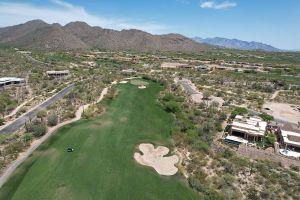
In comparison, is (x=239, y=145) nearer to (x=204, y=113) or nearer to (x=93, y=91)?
(x=204, y=113)

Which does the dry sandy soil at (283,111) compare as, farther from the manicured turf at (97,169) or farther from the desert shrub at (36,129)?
the desert shrub at (36,129)

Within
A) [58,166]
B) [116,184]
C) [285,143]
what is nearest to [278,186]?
[285,143]

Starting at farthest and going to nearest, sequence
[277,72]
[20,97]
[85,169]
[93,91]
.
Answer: [277,72] → [93,91] → [20,97] → [85,169]

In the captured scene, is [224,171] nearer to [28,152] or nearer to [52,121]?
[28,152]

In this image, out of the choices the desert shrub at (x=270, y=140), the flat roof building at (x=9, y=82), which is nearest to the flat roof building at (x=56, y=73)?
the flat roof building at (x=9, y=82)

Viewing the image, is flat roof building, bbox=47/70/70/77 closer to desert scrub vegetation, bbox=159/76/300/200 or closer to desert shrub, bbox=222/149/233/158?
desert scrub vegetation, bbox=159/76/300/200

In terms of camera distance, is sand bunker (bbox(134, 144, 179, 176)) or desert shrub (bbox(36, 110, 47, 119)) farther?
desert shrub (bbox(36, 110, 47, 119))

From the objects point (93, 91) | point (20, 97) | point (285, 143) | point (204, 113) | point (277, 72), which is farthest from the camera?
point (277, 72)

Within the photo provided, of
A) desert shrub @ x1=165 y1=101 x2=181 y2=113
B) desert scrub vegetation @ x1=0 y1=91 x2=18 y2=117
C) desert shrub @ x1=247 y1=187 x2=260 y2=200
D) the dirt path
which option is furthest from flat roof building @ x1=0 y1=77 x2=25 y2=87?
desert shrub @ x1=247 y1=187 x2=260 y2=200
